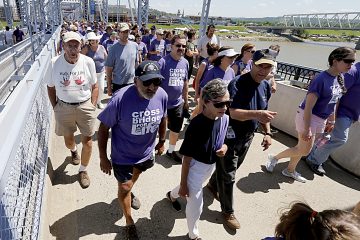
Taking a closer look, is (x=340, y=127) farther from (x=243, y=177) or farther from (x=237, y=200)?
(x=237, y=200)

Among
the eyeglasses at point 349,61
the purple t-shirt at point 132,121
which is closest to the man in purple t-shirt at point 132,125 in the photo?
the purple t-shirt at point 132,121

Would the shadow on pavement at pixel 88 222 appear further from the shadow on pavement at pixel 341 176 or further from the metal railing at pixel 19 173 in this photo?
the shadow on pavement at pixel 341 176

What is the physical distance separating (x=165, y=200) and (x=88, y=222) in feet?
3.28

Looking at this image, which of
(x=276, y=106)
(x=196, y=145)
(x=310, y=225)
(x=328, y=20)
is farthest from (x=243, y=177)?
(x=328, y=20)

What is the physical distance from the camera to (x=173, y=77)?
4.53 m

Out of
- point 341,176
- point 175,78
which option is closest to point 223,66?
point 175,78

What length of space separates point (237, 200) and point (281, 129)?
9.99 feet

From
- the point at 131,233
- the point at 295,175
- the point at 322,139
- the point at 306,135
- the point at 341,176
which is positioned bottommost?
the point at 341,176

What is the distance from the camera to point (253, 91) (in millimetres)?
3051

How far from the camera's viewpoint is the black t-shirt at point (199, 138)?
2.67 m

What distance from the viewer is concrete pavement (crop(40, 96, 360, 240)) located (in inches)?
128

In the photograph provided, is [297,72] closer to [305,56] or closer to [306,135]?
[306,135]

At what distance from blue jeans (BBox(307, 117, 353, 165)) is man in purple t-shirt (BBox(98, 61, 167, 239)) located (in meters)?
2.98

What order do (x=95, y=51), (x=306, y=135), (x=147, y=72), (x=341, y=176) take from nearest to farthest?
(x=147, y=72) → (x=306, y=135) → (x=341, y=176) → (x=95, y=51)
